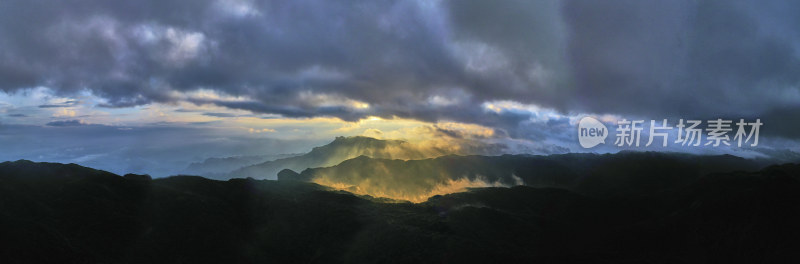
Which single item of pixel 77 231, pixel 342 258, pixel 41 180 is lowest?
pixel 342 258

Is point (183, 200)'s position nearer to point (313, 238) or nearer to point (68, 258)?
point (68, 258)

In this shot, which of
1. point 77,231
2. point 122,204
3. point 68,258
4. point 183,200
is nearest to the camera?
point 68,258

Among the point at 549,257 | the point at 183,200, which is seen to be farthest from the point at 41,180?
the point at 549,257

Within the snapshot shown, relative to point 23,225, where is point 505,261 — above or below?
below

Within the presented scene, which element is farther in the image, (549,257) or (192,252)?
(549,257)

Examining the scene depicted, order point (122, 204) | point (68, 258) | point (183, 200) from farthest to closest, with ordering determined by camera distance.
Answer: point (183, 200) < point (122, 204) < point (68, 258)

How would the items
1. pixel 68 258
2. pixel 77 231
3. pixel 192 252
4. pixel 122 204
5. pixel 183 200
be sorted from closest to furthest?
1. pixel 68 258
2. pixel 77 231
3. pixel 192 252
4. pixel 122 204
5. pixel 183 200

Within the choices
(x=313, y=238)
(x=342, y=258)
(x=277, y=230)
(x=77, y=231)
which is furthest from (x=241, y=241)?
(x=77, y=231)

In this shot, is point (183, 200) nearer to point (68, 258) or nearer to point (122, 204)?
point (122, 204)

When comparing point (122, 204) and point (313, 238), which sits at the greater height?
point (122, 204)
